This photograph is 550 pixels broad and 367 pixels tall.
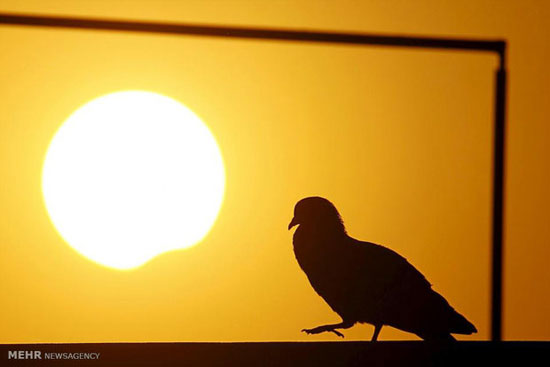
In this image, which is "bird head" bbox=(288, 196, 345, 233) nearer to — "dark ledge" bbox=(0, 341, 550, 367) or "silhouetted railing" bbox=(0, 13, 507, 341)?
"silhouetted railing" bbox=(0, 13, 507, 341)

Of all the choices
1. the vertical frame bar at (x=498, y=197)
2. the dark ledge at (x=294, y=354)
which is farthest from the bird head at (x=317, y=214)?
the dark ledge at (x=294, y=354)

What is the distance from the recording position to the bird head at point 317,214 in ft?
13.3

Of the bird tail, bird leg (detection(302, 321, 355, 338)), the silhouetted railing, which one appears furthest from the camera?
bird leg (detection(302, 321, 355, 338))

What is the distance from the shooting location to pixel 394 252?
13.1ft

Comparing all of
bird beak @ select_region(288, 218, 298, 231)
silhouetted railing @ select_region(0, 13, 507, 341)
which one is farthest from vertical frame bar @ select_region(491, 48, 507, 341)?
bird beak @ select_region(288, 218, 298, 231)

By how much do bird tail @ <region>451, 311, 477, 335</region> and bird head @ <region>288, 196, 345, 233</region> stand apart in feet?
2.67

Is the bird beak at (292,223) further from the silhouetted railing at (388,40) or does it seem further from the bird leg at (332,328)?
the silhouetted railing at (388,40)

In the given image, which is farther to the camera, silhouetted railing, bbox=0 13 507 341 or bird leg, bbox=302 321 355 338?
bird leg, bbox=302 321 355 338

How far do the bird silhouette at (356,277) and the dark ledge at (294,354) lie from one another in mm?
1348

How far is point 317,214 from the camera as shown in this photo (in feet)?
13.3

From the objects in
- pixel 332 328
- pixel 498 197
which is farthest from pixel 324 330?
pixel 498 197

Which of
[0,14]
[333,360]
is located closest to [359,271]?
[333,360]

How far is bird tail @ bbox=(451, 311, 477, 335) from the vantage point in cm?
359

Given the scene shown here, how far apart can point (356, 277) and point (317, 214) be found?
41 cm
